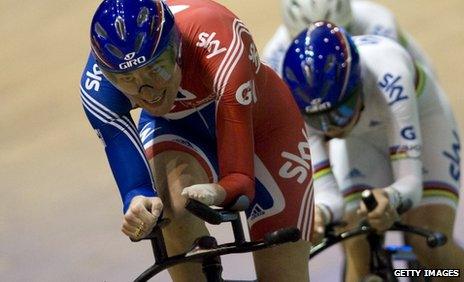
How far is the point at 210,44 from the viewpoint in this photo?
4.18m

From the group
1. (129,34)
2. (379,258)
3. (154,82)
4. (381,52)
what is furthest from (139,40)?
(381,52)

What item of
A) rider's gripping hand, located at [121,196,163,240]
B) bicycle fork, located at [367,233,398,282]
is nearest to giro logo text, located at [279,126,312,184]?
rider's gripping hand, located at [121,196,163,240]

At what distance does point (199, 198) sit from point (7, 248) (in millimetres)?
4172

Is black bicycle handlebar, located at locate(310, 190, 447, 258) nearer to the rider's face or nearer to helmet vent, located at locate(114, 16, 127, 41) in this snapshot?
the rider's face

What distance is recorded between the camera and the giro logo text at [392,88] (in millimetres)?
5664

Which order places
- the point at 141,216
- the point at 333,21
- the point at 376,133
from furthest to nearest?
the point at 333,21
the point at 376,133
the point at 141,216

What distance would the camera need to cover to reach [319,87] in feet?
18.1

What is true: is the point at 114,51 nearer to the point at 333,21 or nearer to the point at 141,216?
the point at 141,216

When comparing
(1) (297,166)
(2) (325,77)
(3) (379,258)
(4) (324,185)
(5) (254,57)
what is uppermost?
(5) (254,57)

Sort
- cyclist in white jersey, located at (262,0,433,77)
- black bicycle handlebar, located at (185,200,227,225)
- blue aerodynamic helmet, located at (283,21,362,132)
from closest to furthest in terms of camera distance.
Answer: black bicycle handlebar, located at (185,200,227,225) < blue aerodynamic helmet, located at (283,21,362,132) < cyclist in white jersey, located at (262,0,433,77)

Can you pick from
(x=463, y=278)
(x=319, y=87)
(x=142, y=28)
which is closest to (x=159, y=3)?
(x=142, y=28)

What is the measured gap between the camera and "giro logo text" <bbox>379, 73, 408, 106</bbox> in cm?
566

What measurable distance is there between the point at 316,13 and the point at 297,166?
8.12 ft

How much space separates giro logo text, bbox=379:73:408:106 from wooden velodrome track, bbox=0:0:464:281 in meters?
1.30
